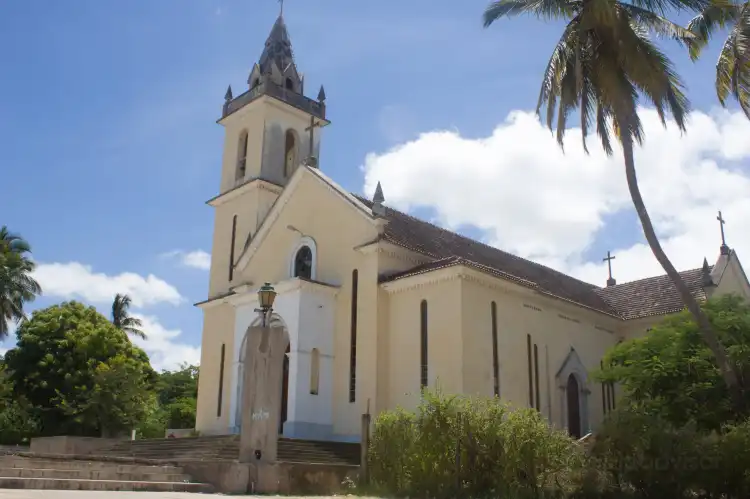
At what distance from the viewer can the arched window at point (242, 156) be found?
35.2 meters

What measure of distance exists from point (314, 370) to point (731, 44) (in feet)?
52.2

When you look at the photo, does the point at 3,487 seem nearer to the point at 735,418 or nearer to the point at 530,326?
the point at 735,418

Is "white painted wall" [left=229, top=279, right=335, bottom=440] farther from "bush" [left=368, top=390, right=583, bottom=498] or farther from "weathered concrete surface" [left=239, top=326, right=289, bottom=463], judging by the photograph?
"bush" [left=368, top=390, right=583, bottom=498]

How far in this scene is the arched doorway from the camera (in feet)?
94.8

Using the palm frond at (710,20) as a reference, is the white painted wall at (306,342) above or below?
below

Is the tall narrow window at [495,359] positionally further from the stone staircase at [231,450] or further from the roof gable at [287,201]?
the roof gable at [287,201]

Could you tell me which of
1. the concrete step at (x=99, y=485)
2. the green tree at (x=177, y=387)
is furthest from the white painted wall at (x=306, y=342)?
the green tree at (x=177, y=387)

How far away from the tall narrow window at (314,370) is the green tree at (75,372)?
1320cm

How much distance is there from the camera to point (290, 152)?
3541 cm

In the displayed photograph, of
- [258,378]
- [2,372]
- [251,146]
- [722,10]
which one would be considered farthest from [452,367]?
[2,372]

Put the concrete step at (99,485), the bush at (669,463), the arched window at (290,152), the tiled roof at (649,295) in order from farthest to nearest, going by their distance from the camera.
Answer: the arched window at (290,152) < the tiled roof at (649,295) < the concrete step at (99,485) < the bush at (669,463)

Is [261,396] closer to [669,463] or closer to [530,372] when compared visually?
[669,463]

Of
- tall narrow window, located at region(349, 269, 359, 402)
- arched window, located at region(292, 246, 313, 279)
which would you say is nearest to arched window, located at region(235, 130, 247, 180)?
arched window, located at region(292, 246, 313, 279)

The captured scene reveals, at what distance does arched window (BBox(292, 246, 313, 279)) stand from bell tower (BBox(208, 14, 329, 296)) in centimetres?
387
